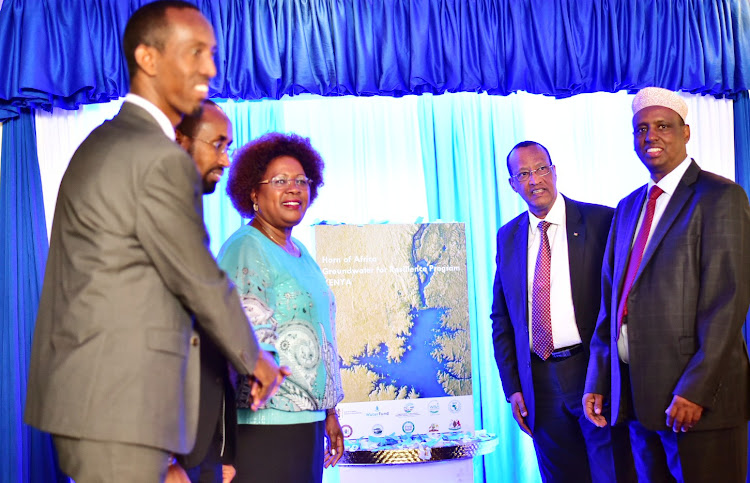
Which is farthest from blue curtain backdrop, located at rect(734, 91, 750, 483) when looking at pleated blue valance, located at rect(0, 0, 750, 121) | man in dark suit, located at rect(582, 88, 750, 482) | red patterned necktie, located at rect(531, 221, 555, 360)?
man in dark suit, located at rect(582, 88, 750, 482)

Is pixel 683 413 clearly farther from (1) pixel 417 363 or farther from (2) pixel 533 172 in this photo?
(1) pixel 417 363

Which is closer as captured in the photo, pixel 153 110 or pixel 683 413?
pixel 153 110

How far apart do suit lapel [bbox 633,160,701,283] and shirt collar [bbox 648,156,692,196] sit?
0.10 ft

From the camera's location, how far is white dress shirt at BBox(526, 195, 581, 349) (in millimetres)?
3760

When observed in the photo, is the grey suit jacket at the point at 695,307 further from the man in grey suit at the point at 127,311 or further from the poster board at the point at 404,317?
the man in grey suit at the point at 127,311

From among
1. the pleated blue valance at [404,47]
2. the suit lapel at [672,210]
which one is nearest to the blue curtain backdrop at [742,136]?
the pleated blue valance at [404,47]

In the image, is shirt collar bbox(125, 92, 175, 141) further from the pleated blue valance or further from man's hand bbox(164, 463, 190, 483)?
the pleated blue valance

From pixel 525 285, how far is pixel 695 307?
1.01m

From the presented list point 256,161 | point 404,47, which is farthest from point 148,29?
point 404,47

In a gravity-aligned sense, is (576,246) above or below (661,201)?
below

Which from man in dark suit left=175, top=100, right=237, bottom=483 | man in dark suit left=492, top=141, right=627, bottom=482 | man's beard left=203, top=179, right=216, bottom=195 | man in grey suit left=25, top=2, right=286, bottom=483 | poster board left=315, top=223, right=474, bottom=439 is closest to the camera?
man in grey suit left=25, top=2, right=286, bottom=483

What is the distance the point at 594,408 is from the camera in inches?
138

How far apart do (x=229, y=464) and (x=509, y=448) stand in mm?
3559

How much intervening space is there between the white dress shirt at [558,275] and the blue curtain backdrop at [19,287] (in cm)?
312
